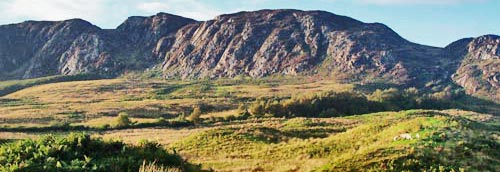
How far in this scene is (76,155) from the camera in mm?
19469

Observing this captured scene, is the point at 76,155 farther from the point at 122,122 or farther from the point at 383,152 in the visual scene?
the point at 122,122

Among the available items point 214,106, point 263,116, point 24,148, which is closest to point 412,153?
point 24,148

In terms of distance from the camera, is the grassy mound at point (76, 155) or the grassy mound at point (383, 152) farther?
the grassy mound at point (383, 152)

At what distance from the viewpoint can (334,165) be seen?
24906 mm

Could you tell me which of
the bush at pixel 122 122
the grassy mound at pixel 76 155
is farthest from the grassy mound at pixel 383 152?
the bush at pixel 122 122

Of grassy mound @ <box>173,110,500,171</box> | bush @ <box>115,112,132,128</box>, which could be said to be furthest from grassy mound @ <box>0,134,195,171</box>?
bush @ <box>115,112,132,128</box>

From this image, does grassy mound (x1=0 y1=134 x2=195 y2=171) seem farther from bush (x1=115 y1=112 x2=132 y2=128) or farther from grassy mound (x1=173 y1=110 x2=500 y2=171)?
bush (x1=115 y1=112 x2=132 y2=128)

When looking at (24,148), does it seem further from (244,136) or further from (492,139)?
(244,136)

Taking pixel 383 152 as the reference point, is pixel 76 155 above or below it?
A: above

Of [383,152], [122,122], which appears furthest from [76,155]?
[122,122]

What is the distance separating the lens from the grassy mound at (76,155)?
57.1ft

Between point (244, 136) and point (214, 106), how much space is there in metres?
125

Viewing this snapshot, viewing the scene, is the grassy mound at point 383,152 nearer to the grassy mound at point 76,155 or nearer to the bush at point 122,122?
the grassy mound at point 76,155

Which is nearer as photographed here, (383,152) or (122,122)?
(383,152)
